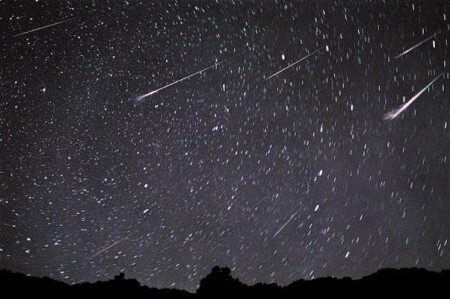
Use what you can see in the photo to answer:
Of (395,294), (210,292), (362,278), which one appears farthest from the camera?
(362,278)

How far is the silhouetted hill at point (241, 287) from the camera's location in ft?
60.8

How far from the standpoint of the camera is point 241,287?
63.5 ft

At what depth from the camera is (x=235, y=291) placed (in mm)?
18781

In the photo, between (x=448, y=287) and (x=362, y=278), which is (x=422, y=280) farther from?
(x=362, y=278)

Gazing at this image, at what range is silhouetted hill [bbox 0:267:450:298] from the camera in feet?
60.8

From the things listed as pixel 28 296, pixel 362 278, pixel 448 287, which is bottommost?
pixel 362 278

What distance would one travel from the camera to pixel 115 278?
1977 centimetres

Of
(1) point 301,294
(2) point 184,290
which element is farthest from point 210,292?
(1) point 301,294

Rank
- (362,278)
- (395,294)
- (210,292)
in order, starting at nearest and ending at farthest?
(395,294)
(210,292)
(362,278)

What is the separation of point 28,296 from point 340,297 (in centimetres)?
1383

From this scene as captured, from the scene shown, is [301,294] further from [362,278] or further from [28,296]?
[28,296]

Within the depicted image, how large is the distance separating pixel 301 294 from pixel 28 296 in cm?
1221

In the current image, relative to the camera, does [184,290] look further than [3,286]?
Yes

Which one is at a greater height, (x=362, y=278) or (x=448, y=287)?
(x=448, y=287)
